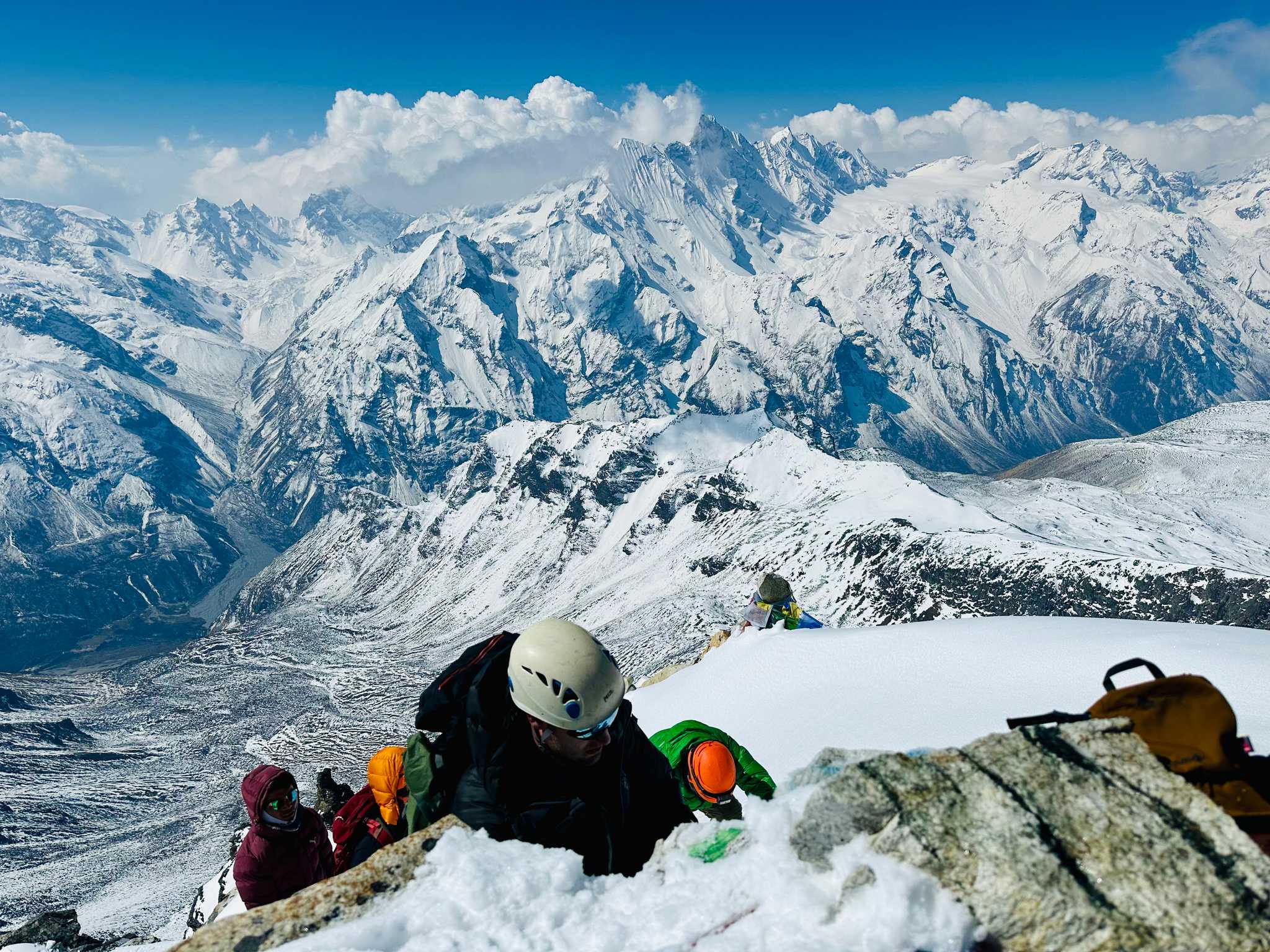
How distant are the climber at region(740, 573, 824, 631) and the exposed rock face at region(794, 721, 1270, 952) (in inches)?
1072

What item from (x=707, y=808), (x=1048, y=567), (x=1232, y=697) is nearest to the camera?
(x=707, y=808)

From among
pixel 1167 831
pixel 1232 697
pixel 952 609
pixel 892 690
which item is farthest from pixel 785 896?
pixel 952 609

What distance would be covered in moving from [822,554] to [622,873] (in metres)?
192

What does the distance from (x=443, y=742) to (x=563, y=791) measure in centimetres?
158

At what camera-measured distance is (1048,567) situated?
12719cm

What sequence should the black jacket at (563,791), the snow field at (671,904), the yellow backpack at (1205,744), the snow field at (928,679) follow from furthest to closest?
the snow field at (928,679)
the black jacket at (563,791)
the yellow backpack at (1205,744)
the snow field at (671,904)

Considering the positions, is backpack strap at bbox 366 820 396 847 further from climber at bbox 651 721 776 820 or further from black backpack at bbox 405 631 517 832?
climber at bbox 651 721 776 820

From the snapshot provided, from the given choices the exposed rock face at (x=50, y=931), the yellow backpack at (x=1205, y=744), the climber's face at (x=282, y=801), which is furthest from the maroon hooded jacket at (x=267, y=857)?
the yellow backpack at (x=1205, y=744)

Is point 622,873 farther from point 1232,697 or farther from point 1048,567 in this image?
point 1048,567

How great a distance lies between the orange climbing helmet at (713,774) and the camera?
9.92 metres

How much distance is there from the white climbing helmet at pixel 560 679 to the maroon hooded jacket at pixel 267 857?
303 inches

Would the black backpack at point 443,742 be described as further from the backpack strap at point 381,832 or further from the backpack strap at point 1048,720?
the backpack strap at point 1048,720

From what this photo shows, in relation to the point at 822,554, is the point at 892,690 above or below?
above

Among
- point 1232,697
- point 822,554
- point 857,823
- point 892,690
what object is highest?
point 857,823
